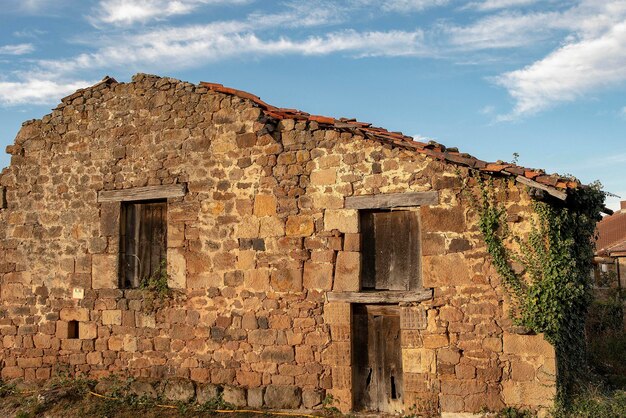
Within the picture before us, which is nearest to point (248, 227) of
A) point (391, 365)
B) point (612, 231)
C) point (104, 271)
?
point (104, 271)

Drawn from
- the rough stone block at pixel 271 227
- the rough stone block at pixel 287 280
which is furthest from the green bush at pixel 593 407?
the rough stone block at pixel 271 227

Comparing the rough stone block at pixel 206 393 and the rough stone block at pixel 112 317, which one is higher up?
the rough stone block at pixel 112 317

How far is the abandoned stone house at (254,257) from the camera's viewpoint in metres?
7.44

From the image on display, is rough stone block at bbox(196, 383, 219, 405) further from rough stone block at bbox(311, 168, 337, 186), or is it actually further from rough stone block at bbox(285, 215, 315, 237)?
rough stone block at bbox(311, 168, 337, 186)

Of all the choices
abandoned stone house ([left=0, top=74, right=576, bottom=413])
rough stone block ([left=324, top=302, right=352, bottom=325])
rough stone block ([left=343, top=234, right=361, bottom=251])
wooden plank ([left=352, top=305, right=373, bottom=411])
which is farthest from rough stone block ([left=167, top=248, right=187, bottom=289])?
wooden plank ([left=352, top=305, right=373, bottom=411])

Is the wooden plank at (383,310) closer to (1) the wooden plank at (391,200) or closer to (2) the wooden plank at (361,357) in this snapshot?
(2) the wooden plank at (361,357)

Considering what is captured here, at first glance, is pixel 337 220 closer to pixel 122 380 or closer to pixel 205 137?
pixel 205 137

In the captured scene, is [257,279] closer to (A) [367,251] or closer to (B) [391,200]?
(A) [367,251]

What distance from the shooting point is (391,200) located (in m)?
7.80

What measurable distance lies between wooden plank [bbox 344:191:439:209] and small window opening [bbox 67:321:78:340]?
4.94 metres

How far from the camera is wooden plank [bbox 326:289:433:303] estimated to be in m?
7.61

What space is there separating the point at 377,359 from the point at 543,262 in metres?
2.50

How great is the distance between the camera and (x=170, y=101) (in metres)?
9.33

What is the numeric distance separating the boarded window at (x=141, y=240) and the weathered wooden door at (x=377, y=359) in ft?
10.9
